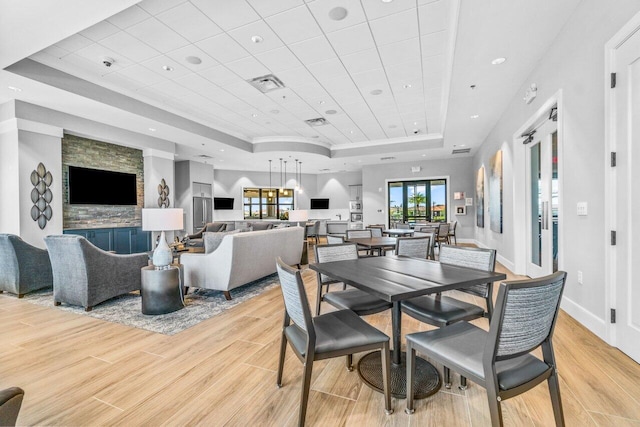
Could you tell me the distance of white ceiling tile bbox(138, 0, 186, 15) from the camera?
2.99 m

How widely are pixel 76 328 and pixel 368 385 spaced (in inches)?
115

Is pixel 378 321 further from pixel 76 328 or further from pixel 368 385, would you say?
pixel 76 328

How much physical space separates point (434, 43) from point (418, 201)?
25.1 feet

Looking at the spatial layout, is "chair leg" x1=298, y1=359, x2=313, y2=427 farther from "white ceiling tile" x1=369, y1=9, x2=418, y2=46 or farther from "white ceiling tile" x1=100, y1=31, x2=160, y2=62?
"white ceiling tile" x1=100, y1=31, x2=160, y2=62

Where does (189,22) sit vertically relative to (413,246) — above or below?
above

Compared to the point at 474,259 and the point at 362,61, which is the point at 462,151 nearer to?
the point at 362,61

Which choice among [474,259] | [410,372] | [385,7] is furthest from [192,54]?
[410,372]

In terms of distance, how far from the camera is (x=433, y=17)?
10.8 ft

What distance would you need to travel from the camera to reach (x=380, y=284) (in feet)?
5.71

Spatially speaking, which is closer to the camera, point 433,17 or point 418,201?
point 433,17

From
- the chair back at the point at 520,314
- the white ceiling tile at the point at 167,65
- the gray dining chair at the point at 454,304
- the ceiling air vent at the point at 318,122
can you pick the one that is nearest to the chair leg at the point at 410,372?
the gray dining chair at the point at 454,304

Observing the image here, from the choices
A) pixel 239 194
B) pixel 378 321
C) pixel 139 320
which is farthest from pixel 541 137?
pixel 239 194

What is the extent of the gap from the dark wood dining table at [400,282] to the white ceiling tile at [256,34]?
2.84m

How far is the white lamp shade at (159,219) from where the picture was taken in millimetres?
3512
